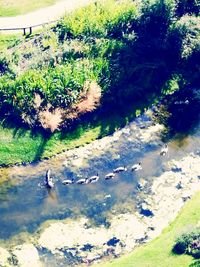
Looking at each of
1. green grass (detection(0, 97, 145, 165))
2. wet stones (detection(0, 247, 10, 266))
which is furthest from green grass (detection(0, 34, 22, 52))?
wet stones (detection(0, 247, 10, 266))

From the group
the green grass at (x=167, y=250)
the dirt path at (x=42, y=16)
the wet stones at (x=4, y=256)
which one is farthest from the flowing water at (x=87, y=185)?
the dirt path at (x=42, y=16)

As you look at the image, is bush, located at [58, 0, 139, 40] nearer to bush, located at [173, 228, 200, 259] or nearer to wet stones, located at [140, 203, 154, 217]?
wet stones, located at [140, 203, 154, 217]

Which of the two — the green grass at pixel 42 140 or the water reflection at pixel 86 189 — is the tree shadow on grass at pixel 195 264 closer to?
the water reflection at pixel 86 189

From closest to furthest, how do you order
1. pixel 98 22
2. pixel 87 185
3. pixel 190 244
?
pixel 190 244
pixel 87 185
pixel 98 22

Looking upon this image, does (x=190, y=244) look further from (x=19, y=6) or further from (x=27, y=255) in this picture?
(x=19, y=6)

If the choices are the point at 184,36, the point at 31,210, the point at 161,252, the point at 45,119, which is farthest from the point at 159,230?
the point at 184,36

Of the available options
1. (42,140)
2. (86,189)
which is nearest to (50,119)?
(42,140)
